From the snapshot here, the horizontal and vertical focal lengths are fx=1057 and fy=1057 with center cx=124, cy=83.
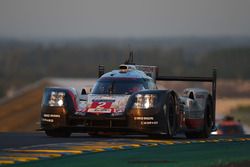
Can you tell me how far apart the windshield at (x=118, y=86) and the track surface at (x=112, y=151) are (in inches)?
62.8

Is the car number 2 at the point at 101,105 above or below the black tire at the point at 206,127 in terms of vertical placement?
above

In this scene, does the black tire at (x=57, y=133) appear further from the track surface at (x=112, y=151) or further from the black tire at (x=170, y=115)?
the black tire at (x=170, y=115)

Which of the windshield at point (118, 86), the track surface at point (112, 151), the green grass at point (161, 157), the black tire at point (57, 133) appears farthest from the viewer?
the windshield at point (118, 86)

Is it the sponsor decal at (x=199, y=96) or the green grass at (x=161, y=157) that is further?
the sponsor decal at (x=199, y=96)

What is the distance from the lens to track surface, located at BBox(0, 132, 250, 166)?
15.1 meters

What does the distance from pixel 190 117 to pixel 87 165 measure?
8647 millimetres

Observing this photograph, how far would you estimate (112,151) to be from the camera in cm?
1706

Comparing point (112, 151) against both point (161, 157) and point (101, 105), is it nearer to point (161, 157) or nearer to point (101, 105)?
point (161, 157)

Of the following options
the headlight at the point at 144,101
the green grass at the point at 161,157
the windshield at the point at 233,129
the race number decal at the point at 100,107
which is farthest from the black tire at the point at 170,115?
the windshield at the point at 233,129

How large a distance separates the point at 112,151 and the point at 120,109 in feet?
12.4

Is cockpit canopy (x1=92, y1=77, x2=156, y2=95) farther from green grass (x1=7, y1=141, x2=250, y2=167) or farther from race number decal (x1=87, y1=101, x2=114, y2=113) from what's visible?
green grass (x1=7, y1=141, x2=250, y2=167)

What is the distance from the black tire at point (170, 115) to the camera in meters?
20.9

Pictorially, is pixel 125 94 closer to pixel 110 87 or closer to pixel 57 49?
pixel 110 87

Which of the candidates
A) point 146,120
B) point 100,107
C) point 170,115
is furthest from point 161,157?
point 170,115
